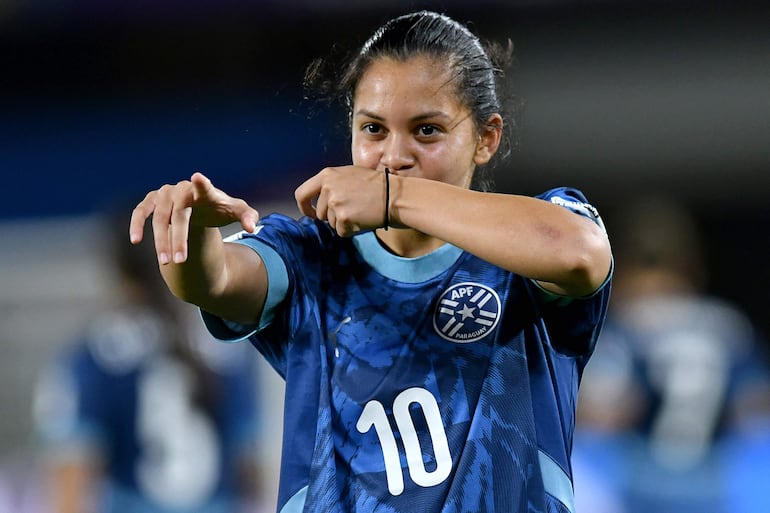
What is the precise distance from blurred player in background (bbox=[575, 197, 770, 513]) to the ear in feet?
8.05

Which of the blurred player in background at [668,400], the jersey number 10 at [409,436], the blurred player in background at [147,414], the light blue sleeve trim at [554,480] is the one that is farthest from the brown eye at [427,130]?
the blurred player in background at [668,400]

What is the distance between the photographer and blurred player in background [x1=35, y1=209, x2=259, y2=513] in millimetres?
3938

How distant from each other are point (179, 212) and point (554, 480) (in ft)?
2.20

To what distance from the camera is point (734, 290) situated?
476 centimetres

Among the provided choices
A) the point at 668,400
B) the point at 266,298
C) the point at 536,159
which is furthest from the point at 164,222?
the point at 536,159

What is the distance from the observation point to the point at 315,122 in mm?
4531

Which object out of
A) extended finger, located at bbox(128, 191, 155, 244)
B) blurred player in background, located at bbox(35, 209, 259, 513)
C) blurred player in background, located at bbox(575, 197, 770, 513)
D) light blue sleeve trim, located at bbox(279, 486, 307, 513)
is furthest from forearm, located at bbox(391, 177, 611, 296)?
blurred player in background, located at bbox(575, 197, 770, 513)

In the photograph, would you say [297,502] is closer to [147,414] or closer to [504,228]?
[504,228]

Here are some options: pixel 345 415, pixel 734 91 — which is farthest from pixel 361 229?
pixel 734 91

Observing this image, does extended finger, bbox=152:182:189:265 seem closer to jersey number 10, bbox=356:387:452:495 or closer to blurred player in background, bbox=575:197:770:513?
jersey number 10, bbox=356:387:452:495

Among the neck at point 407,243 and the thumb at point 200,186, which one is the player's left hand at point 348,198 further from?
the neck at point 407,243

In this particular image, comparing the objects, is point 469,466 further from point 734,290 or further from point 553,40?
point 553,40

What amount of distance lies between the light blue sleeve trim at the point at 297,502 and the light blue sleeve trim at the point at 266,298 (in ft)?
0.81

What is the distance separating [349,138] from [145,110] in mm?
3555
